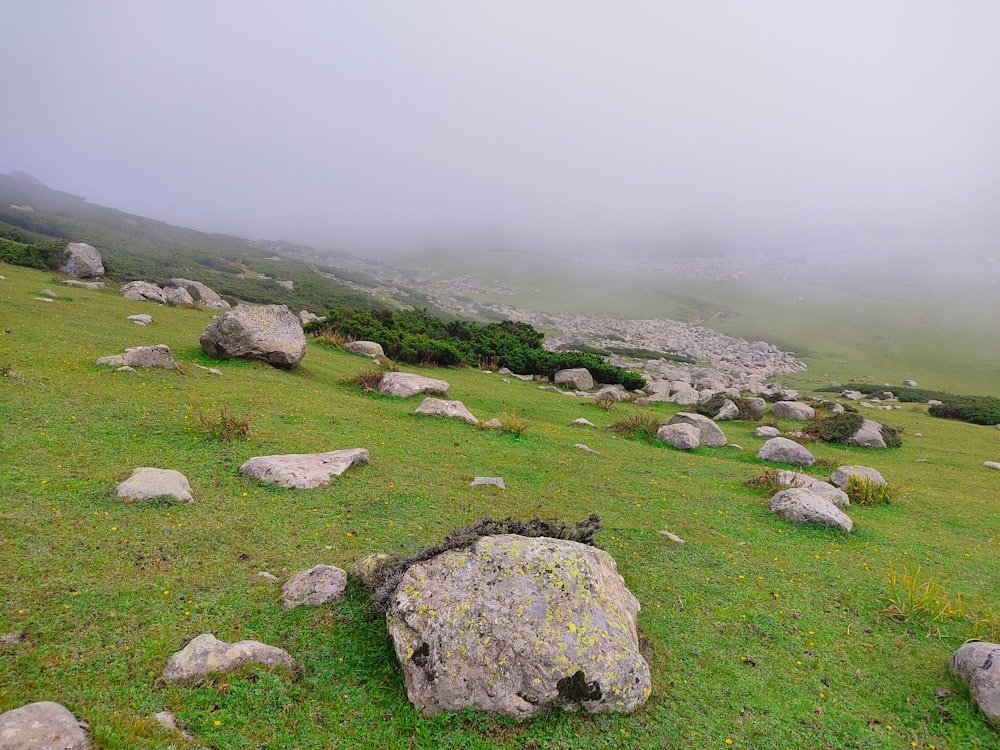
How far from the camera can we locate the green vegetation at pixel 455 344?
34844mm

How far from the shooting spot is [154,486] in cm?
983

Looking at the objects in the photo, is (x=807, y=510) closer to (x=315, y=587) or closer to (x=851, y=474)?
(x=851, y=474)

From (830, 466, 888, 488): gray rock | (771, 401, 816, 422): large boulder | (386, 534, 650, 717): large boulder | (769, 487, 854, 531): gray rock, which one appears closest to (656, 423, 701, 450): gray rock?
(830, 466, 888, 488): gray rock

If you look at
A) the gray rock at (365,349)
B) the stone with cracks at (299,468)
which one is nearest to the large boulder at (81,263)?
the gray rock at (365,349)

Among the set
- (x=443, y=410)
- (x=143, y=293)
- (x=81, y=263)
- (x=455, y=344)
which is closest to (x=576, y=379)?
(x=455, y=344)

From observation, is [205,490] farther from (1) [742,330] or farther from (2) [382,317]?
(1) [742,330]

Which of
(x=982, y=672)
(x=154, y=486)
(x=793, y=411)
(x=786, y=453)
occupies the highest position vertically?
(x=982, y=672)

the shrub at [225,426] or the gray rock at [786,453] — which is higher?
the shrub at [225,426]

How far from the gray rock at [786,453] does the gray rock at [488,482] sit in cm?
1352

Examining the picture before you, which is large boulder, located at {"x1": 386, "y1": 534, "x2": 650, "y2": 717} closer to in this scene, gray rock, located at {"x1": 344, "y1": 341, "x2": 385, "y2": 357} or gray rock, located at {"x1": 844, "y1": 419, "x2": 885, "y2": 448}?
gray rock, located at {"x1": 844, "y1": 419, "x2": 885, "y2": 448}

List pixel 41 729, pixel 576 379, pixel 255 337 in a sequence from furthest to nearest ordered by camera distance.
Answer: pixel 576 379 < pixel 255 337 < pixel 41 729

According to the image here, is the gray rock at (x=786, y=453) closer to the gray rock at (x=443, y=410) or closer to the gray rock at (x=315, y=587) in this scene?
the gray rock at (x=443, y=410)

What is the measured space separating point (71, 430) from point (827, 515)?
1920 centimetres

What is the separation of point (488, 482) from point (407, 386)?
987cm
